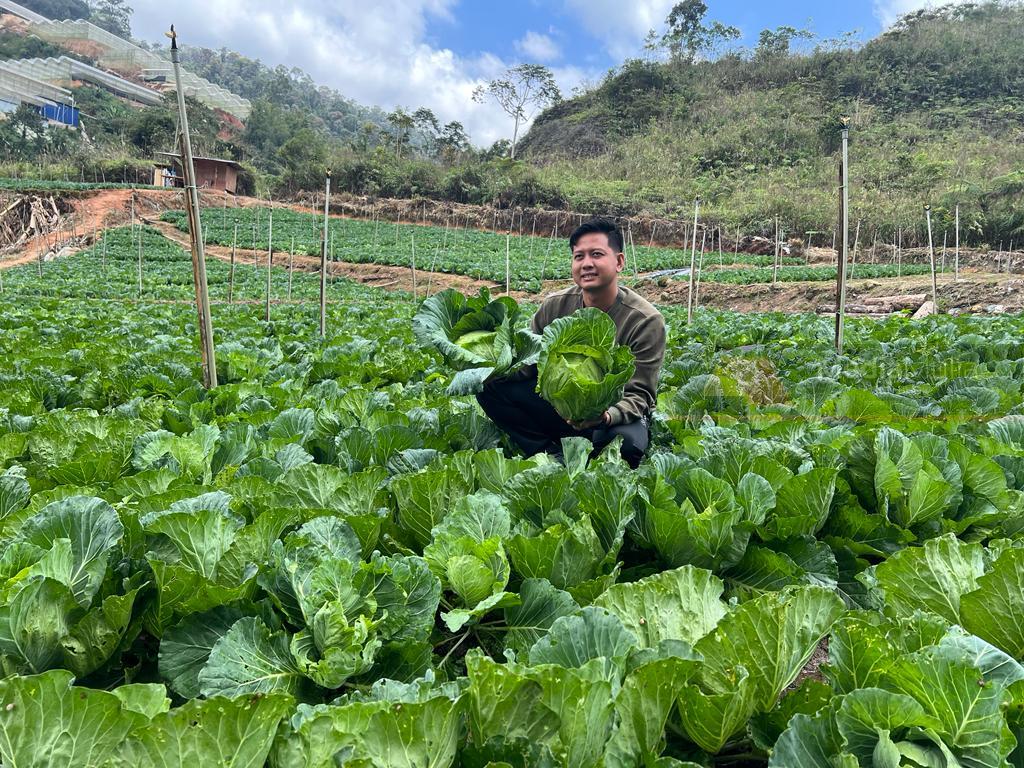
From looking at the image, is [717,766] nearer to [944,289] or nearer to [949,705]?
[949,705]

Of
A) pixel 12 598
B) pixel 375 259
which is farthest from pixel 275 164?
pixel 12 598

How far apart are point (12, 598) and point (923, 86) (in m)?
84.7

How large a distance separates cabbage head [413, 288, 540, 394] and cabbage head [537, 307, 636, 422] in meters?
0.10

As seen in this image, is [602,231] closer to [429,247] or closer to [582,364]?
[582,364]

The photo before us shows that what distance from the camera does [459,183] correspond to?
54812 millimetres

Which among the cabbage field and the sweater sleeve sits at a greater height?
the sweater sleeve

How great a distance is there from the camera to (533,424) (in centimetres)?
302

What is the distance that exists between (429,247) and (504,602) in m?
39.3

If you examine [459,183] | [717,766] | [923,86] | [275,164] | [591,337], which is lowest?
[717,766]

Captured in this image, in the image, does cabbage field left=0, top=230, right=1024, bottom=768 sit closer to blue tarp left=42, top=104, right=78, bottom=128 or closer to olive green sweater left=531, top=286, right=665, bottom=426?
olive green sweater left=531, top=286, right=665, bottom=426

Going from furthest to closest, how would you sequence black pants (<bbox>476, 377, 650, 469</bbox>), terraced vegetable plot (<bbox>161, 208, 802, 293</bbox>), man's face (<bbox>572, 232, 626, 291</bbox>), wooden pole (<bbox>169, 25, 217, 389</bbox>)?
terraced vegetable plot (<bbox>161, 208, 802, 293</bbox>)
wooden pole (<bbox>169, 25, 217, 389</bbox>)
man's face (<bbox>572, 232, 626, 291</bbox>)
black pants (<bbox>476, 377, 650, 469</bbox>)

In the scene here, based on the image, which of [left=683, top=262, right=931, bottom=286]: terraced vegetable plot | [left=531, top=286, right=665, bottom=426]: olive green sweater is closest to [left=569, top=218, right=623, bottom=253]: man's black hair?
[left=531, top=286, right=665, bottom=426]: olive green sweater

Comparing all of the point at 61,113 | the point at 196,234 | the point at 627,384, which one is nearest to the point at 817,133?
the point at 196,234

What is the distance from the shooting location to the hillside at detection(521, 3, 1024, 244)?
1596 inches
